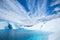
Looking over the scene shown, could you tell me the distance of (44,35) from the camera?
2074 millimetres

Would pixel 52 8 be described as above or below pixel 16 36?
above

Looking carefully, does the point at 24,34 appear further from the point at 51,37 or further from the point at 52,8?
the point at 52,8

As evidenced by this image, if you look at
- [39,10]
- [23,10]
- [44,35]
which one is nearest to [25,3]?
[23,10]

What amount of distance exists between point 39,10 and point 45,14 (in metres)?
0.13

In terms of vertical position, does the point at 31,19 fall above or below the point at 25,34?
above

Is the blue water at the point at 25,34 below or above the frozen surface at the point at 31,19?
below

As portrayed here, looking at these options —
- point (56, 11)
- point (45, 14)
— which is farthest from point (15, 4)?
point (56, 11)

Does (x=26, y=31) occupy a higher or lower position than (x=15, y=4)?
lower

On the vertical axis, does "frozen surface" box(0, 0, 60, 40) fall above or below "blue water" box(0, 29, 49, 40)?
above

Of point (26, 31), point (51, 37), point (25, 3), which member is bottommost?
point (51, 37)

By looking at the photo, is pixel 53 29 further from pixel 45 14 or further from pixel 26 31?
pixel 26 31

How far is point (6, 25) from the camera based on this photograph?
79.7 inches

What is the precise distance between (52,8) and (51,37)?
51cm

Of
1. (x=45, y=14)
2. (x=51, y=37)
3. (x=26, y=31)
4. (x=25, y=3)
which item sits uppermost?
(x=25, y=3)
